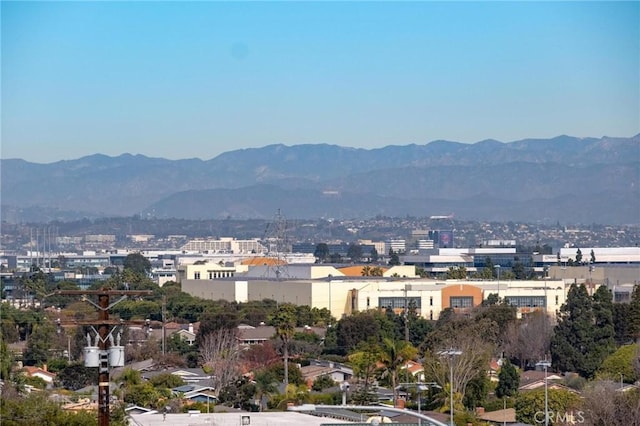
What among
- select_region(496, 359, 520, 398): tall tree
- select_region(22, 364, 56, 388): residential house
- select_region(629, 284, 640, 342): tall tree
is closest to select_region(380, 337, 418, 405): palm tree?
select_region(496, 359, 520, 398): tall tree

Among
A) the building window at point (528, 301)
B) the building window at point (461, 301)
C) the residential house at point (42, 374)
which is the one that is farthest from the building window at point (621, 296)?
the residential house at point (42, 374)

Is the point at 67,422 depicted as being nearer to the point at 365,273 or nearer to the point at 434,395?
the point at 434,395

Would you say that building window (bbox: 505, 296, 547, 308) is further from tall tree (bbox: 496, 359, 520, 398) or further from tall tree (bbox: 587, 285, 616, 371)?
tall tree (bbox: 496, 359, 520, 398)

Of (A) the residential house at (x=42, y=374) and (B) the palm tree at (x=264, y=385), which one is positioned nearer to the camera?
(B) the palm tree at (x=264, y=385)

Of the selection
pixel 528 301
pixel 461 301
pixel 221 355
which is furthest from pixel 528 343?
pixel 528 301

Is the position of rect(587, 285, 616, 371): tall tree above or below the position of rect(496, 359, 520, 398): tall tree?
above

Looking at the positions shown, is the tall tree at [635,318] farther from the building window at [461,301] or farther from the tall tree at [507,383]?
the building window at [461,301]
